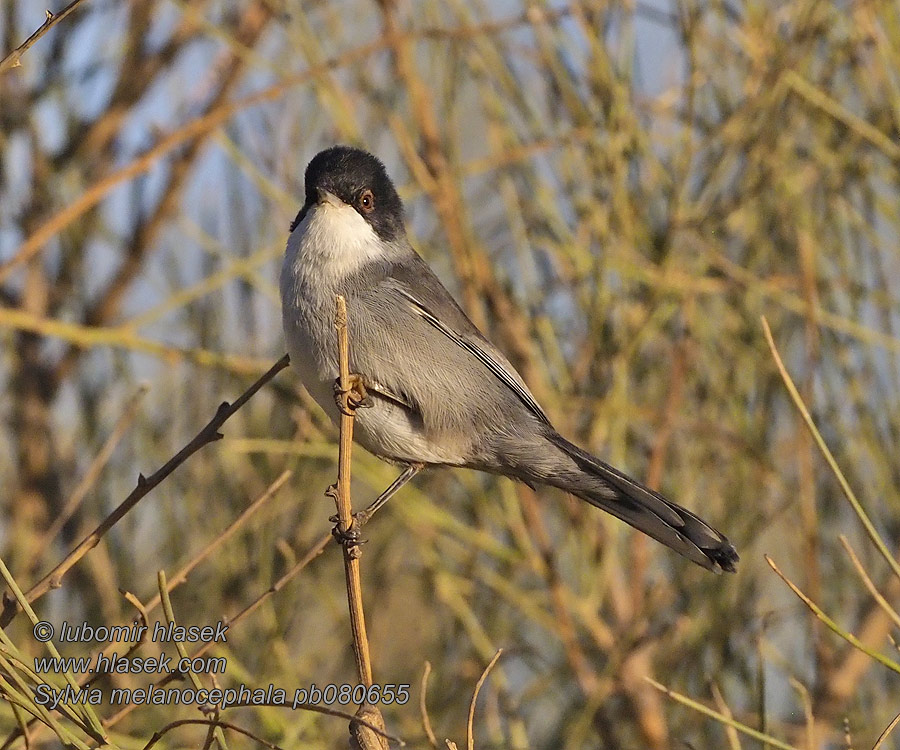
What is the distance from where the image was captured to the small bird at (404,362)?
3.14 metres

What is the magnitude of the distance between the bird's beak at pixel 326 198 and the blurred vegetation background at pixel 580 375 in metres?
0.33

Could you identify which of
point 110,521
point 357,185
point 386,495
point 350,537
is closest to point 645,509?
point 386,495

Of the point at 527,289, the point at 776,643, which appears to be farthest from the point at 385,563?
the point at 776,643

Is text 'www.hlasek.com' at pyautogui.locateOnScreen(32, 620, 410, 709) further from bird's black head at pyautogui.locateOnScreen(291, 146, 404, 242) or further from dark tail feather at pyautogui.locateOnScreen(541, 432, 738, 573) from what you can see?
bird's black head at pyautogui.locateOnScreen(291, 146, 404, 242)

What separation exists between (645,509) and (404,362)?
81 cm

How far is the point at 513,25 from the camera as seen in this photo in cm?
351

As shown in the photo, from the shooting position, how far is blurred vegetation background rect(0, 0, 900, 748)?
12.0ft

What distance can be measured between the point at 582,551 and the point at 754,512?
634 mm

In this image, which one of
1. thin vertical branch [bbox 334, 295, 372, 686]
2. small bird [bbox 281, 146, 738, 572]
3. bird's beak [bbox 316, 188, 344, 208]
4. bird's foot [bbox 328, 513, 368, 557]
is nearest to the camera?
thin vertical branch [bbox 334, 295, 372, 686]

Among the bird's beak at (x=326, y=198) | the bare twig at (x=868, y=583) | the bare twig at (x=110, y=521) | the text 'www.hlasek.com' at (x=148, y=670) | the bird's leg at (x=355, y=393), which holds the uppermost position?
the bird's beak at (x=326, y=198)

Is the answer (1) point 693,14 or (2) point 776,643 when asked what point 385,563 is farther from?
(1) point 693,14

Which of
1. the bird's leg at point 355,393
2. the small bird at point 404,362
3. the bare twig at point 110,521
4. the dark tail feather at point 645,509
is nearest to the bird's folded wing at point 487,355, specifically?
the small bird at point 404,362

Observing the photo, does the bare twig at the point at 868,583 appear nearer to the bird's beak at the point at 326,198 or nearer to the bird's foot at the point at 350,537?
the bird's foot at the point at 350,537

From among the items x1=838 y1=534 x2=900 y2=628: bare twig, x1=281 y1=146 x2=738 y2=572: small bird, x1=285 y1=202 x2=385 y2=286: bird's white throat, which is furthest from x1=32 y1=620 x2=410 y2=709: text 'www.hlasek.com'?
x1=285 y1=202 x2=385 y2=286: bird's white throat
